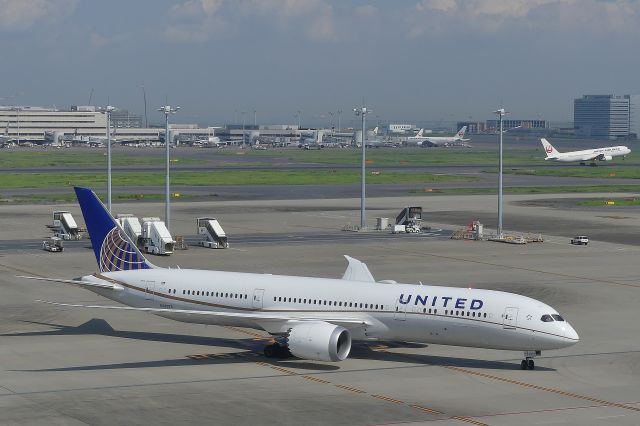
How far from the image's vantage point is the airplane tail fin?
59.6 m

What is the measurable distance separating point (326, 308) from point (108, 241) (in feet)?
43.6

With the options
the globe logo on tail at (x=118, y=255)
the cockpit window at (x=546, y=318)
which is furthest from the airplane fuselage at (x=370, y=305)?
the globe logo on tail at (x=118, y=255)

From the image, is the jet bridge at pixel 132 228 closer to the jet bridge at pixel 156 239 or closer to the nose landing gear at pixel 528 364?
the jet bridge at pixel 156 239

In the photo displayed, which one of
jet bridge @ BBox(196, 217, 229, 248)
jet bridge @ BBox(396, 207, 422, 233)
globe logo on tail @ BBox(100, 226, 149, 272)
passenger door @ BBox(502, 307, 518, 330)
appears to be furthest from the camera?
jet bridge @ BBox(396, 207, 422, 233)

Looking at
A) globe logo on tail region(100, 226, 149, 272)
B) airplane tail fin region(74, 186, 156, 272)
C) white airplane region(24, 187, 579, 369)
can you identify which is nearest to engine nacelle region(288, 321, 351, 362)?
white airplane region(24, 187, 579, 369)

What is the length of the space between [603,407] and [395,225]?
7356 centimetres

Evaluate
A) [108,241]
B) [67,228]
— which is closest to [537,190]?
[67,228]

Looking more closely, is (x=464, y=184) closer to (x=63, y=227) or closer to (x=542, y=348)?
(x=63, y=227)

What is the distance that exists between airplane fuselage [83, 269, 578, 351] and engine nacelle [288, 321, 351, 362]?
6.10ft

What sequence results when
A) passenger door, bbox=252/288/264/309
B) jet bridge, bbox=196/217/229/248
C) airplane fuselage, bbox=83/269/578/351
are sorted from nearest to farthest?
airplane fuselage, bbox=83/269/578/351 < passenger door, bbox=252/288/264/309 < jet bridge, bbox=196/217/229/248

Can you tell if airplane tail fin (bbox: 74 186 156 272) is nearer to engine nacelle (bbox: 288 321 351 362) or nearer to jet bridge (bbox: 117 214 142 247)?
engine nacelle (bbox: 288 321 351 362)

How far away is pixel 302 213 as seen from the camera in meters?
139

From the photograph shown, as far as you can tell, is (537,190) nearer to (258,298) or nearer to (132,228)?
(132,228)

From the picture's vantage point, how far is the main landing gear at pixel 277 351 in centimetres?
5396
